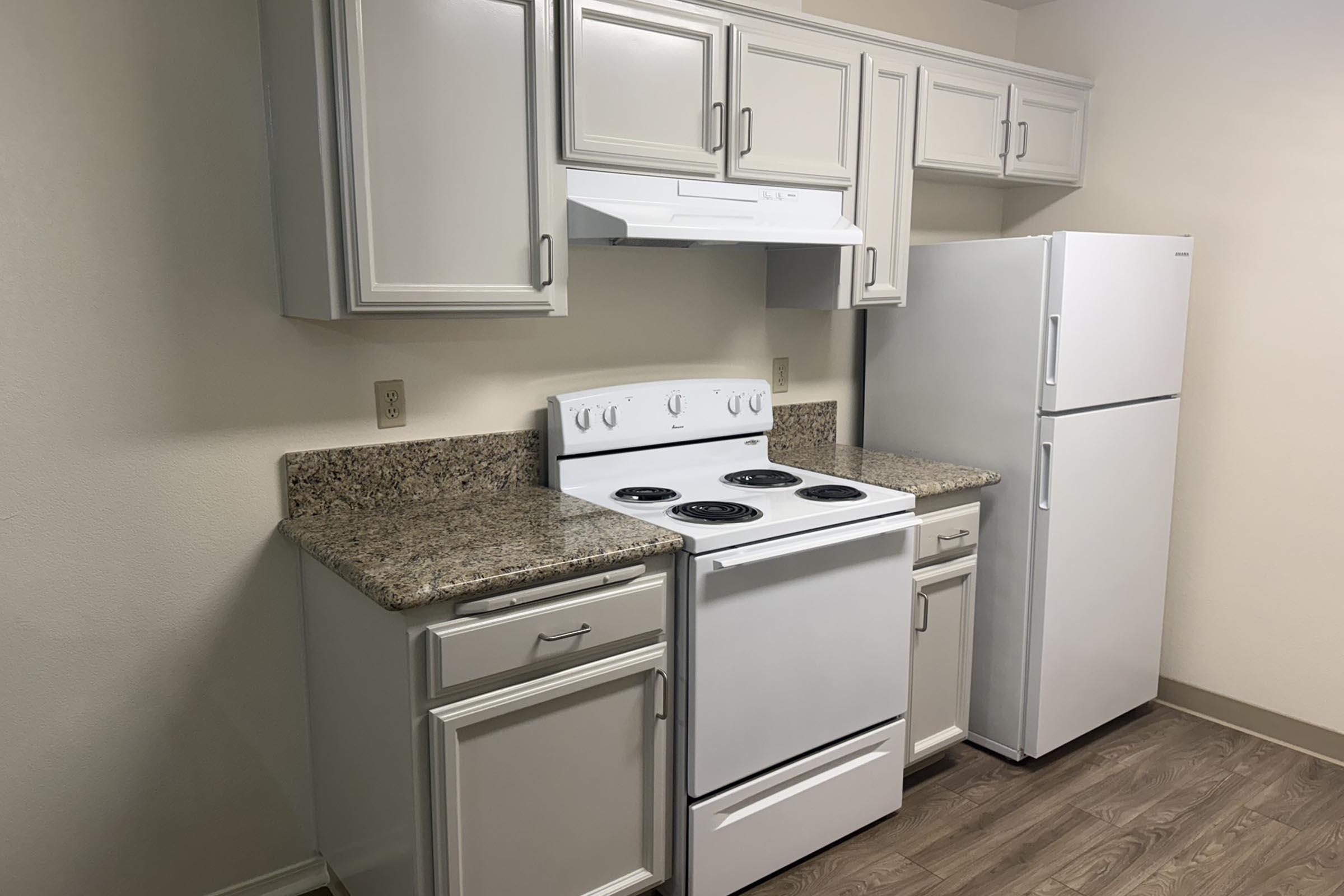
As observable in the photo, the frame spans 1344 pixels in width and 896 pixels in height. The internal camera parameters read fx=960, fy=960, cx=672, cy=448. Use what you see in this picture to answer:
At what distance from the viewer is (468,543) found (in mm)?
1968

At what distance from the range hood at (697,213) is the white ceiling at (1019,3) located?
1326 mm

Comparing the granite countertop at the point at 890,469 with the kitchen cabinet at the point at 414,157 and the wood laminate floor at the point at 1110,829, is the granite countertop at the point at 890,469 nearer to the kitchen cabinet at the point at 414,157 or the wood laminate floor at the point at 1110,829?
the wood laminate floor at the point at 1110,829

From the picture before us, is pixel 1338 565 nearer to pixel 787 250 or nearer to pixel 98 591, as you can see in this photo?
pixel 787 250

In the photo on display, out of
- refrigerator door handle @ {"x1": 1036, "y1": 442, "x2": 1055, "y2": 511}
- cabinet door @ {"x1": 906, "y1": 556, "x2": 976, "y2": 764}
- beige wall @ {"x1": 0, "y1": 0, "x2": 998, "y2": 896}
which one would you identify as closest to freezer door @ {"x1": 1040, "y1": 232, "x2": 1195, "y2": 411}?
refrigerator door handle @ {"x1": 1036, "y1": 442, "x2": 1055, "y2": 511}

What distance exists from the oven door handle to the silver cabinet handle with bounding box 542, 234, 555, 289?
720 millimetres

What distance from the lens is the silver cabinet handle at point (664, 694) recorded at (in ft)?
6.73

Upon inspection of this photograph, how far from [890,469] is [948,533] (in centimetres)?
25

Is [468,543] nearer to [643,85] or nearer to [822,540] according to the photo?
[822,540]

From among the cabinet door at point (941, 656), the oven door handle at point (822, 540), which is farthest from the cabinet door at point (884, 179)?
the cabinet door at point (941, 656)

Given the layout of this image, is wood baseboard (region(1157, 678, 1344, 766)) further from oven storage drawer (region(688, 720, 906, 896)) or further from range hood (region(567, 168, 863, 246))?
range hood (region(567, 168, 863, 246))

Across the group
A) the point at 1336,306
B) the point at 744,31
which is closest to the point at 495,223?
the point at 744,31

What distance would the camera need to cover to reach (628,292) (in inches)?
105

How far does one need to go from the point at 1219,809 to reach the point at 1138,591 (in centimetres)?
67

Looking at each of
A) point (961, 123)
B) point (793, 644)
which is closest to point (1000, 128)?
point (961, 123)
